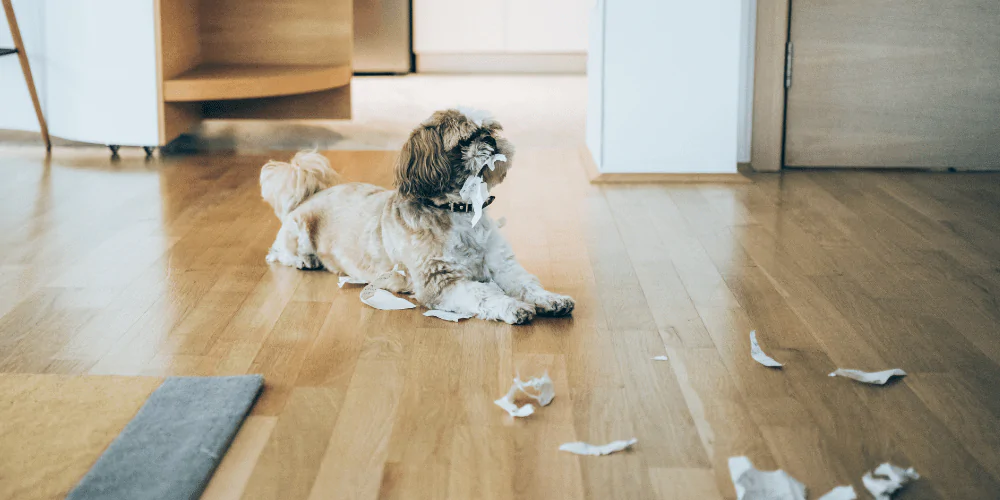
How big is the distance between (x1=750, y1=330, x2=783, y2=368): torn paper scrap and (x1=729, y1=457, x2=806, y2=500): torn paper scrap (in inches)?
19.4

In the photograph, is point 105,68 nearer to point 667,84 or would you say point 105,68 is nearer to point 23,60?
point 23,60

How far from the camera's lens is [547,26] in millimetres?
7488

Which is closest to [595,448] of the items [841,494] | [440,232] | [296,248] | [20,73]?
[841,494]

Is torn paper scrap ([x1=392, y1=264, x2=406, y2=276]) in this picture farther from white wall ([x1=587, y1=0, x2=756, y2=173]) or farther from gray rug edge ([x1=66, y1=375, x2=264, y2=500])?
white wall ([x1=587, y1=0, x2=756, y2=173])

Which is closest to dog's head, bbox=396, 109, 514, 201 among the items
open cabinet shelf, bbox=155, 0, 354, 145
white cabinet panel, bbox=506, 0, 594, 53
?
open cabinet shelf, bbox=155, 0, 354, 145

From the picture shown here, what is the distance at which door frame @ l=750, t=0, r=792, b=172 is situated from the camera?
4332 millimetres

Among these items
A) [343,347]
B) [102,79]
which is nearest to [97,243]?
[343,347]

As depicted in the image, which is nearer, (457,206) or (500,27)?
(457,206)

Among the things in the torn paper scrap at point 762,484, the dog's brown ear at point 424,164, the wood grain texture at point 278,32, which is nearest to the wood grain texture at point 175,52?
the wood grain texture at point 278,32

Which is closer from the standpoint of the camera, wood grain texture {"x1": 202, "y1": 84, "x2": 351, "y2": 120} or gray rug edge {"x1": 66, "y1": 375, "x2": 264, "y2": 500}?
gray rug edge {"x1": 66, "y1": 375, "x2": 264, "y2": 500}

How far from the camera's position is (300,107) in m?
5.28

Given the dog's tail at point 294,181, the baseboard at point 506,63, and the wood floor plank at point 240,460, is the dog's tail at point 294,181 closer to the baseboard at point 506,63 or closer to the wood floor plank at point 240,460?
the wood floor plank at point 240,460

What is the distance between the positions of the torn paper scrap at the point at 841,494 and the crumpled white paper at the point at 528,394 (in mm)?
575

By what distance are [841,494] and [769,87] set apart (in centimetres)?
297
